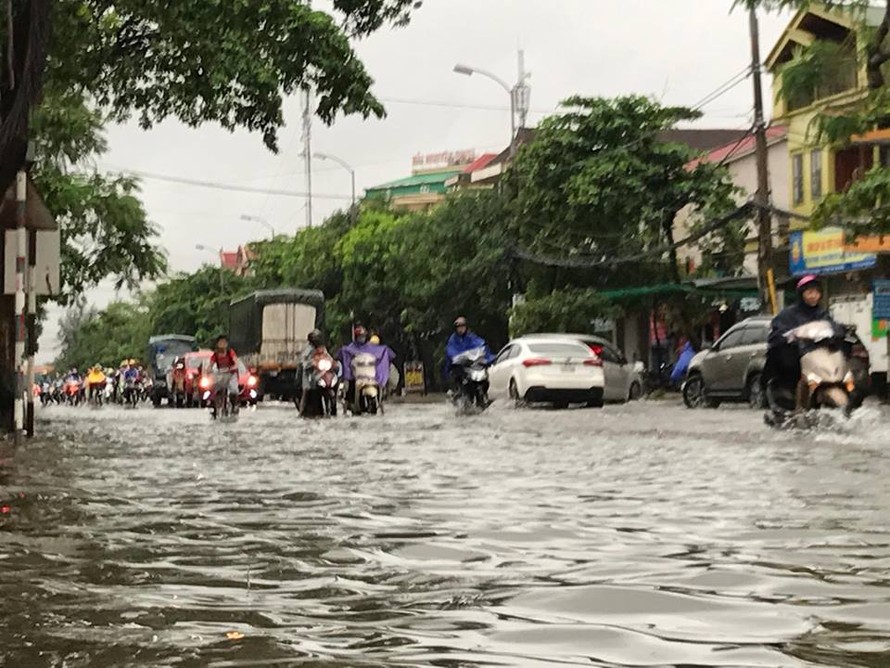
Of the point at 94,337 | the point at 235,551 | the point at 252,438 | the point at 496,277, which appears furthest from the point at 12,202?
the point at 94,337

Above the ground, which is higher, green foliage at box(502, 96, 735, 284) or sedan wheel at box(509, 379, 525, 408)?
Result: green foliage at box(502, 96, 735, 284)

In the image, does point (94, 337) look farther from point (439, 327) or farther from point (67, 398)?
point (439, 327)

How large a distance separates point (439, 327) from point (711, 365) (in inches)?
1109

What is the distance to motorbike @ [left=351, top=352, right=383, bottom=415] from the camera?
24.4 metres

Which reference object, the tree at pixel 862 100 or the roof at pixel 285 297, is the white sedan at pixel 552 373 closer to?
the tree at pixel 862 100

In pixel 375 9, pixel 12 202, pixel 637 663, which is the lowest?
pixel 637 663

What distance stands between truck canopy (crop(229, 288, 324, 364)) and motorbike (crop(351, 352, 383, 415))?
1721 centimetres

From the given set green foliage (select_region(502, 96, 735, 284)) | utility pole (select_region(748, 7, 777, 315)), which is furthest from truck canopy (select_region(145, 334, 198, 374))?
utility pole (select_region(748, 7, 777, 315))

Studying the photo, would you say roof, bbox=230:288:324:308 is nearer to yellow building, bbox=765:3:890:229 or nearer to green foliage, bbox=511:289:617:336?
green foliage, bbox=511:289:617:336

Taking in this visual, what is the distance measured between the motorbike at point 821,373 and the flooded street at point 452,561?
317cm

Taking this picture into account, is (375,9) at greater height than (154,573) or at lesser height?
greater

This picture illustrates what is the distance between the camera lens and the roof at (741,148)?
42938 mm

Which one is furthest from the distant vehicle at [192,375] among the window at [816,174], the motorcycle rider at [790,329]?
the motorcycle rider at [790,329]

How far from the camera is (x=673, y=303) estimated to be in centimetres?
4284
